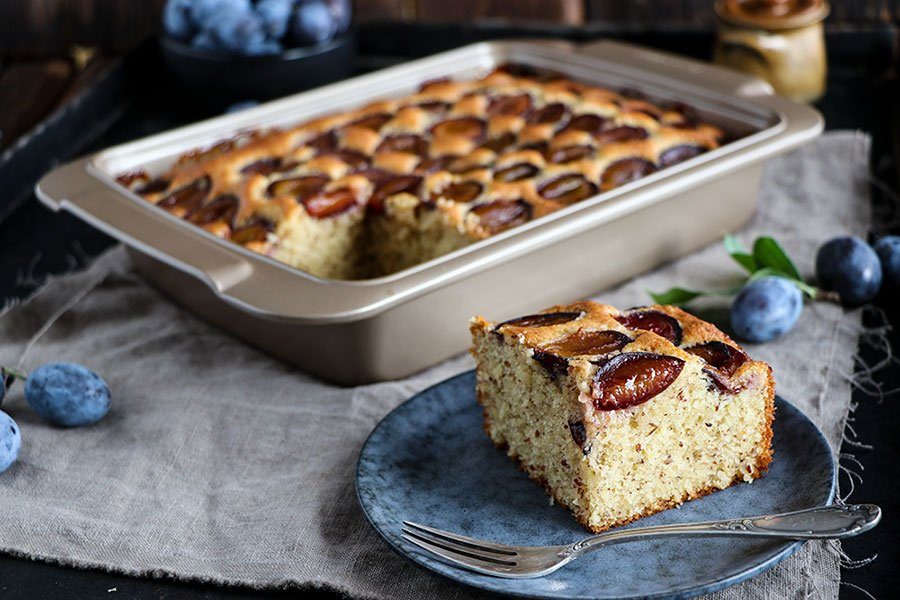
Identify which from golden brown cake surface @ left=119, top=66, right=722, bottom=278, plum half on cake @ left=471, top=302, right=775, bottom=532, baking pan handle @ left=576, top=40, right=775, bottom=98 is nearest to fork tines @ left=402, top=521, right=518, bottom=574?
plum half on cake @ left=471, top=302, right=775, bottom=532

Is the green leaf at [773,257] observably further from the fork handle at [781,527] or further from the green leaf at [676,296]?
the fork handle at [781,527]

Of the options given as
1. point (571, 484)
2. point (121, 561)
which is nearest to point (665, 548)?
point (571, 484)

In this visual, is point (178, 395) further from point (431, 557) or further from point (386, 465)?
point (431, 557)

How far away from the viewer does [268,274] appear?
71.3 inches

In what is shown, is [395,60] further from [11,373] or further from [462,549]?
[462,549]

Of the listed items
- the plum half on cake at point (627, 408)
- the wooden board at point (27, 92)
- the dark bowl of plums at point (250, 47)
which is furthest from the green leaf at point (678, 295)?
the wooden board at point (27, 92)

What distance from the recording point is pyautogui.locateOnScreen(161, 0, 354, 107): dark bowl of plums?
293cm

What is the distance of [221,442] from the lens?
183 cm

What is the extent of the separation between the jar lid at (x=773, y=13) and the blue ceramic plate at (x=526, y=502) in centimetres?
149

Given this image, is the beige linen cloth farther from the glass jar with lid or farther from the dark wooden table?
the glass jar with lid

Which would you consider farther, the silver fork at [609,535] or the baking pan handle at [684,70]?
the baking pan handle at [684,70]

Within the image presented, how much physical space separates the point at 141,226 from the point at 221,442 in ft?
1.50

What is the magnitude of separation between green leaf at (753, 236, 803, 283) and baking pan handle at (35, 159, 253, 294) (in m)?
1.00

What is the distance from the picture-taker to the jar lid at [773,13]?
2.84 meters
